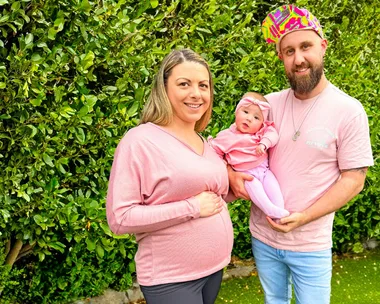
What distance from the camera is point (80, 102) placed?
414cm

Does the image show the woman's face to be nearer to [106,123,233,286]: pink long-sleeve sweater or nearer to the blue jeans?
[106,123,233,286]: pink long-sleeve sweater

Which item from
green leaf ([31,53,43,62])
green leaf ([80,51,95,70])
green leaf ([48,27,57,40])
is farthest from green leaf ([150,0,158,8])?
green leaf ([31,53,43,62])

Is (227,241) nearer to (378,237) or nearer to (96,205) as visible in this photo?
(96,205)

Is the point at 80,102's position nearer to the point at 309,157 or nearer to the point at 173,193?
the point at 173,193

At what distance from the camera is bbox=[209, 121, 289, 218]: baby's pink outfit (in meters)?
3.15

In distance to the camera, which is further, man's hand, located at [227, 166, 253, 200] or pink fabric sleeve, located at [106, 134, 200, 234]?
man's hand, located at [227, 166, 253, 200]

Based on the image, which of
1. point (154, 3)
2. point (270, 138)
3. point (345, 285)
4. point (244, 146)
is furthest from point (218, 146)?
point (345, 285)

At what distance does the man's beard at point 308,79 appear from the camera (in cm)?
313

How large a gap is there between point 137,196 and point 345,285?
390cm

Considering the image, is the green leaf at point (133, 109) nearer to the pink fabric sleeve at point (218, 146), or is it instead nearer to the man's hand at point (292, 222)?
the pink fabric sleeve at point (218, 146)

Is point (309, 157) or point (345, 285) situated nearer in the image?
point (309, 157)

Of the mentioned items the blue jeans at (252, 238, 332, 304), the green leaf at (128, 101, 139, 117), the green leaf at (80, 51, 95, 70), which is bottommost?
the blue jeans at (252, 238, 332, 304)

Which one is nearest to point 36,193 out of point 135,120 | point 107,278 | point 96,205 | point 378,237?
point 96,205

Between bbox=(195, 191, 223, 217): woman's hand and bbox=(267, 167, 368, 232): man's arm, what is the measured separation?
47cm
